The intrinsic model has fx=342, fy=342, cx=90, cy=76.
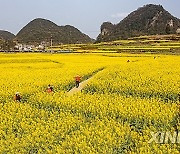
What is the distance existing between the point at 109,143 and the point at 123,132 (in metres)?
0.95

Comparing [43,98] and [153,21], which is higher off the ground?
[153,21]

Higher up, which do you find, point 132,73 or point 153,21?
point 153,21

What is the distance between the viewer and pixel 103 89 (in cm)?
2034

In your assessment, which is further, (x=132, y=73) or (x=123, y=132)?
(x=132, y=73)

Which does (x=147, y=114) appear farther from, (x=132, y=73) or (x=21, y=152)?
(x=132, y=73)

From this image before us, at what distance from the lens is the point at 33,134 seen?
10750 millimetres

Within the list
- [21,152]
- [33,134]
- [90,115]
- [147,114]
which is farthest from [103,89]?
[21,152]

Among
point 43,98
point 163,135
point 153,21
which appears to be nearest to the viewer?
point 163,135

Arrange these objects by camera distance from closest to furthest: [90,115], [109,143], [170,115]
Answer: [109,143] → [170,115] → [90,115]

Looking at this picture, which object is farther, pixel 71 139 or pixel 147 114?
pixel 147 114

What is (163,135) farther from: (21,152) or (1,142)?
(1,142)

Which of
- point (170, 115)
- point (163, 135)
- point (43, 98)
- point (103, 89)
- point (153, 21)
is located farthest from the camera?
point (153, 21)

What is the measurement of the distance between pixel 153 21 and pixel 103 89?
186 m

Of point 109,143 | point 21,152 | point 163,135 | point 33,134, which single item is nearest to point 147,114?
point 163,135
